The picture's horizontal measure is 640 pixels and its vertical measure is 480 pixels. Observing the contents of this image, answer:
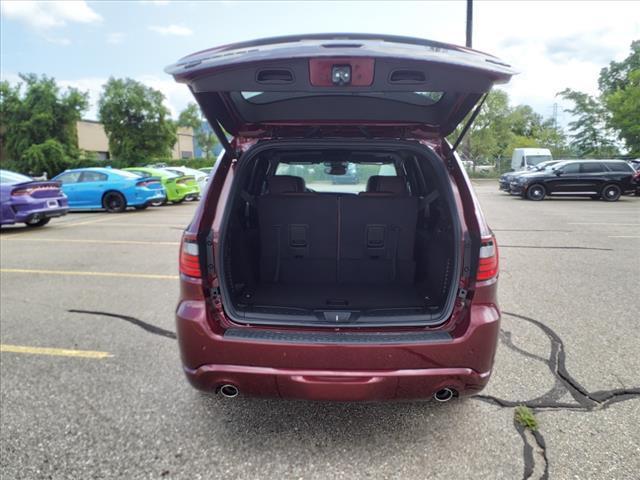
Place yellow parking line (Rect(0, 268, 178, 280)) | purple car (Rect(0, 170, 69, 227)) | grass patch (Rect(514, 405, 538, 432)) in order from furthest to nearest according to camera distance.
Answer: purple car (Rect(0, 170, 69, 227)) → yellow parking line (Rect(0, 268, 178, 280)) → grass patch (Rect(514, 405, 538, 432))

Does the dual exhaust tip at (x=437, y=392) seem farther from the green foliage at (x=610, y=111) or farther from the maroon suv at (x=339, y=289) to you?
the green foliage at (x=610, y=111)

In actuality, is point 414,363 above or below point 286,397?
above

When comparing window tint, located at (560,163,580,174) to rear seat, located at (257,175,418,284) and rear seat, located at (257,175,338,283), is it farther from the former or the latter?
rear seat, located at (257,175,338,283)

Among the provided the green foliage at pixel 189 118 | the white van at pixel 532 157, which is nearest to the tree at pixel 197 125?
the green foliage at pixel 189 118

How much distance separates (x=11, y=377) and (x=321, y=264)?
230 centimetres

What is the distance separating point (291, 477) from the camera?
2.17 m

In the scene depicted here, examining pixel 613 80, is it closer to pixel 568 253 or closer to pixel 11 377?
pixel 568 253

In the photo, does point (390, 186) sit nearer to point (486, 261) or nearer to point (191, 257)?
point (486, 261)

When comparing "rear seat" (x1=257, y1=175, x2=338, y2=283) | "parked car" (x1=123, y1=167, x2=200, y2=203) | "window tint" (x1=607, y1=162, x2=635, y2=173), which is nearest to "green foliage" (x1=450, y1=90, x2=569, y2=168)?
"window tint" (x1=607, y1=162, x2=635, y2=173)

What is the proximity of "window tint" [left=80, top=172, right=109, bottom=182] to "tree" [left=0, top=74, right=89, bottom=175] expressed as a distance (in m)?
27.0

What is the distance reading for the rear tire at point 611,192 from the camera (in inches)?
674

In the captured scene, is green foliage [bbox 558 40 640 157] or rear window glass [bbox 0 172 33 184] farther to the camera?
green foliage [bbox 558 40 640 157]

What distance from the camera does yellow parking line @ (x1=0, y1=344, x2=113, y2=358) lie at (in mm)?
3486

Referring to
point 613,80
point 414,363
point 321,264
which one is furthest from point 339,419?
point 613,80
